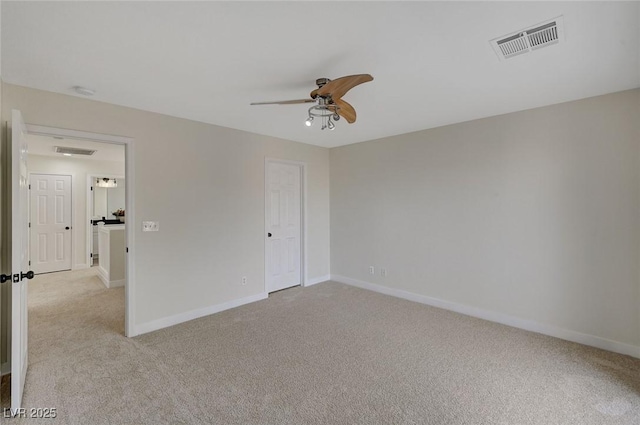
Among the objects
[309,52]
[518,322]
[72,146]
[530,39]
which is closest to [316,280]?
[518,322]

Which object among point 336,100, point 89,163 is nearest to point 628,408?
point 336,100

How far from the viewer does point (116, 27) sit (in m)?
1.78

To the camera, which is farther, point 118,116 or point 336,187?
point 336,187

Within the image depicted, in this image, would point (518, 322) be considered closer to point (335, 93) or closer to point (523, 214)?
point (523, 214)

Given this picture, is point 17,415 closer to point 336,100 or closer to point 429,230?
point 336,100

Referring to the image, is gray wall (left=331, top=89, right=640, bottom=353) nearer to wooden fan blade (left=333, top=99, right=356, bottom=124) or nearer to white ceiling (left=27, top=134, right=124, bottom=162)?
wooden fan blade (left=333, top=99, right=356, bottom=124)

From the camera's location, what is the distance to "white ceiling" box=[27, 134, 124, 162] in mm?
4694

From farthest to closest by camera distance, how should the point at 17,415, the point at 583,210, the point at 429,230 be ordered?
the point at 429,230 → the point at 583,210 → the point at 17,415

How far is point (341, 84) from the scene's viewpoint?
6.82 feet

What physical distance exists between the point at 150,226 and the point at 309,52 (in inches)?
103

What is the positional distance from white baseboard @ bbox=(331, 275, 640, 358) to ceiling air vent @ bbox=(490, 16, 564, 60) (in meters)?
2.86

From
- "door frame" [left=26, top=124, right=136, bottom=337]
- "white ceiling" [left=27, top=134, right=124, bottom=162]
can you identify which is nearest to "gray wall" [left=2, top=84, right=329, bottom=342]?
"door frame" [left=26, top=124, right=136, bottom=337]

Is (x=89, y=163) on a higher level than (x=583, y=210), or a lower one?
higher

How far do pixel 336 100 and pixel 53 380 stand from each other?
3236mm
